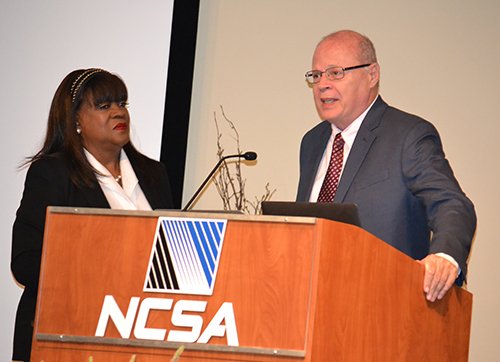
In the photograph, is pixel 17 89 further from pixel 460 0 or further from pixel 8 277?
pixel 460 0

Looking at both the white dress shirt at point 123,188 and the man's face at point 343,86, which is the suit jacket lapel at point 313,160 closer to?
the man's face at point 343,86

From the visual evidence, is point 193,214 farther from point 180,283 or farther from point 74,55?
point 74,55

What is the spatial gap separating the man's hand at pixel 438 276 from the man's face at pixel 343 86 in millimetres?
968

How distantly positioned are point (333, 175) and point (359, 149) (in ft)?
0.53

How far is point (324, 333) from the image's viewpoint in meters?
1.35

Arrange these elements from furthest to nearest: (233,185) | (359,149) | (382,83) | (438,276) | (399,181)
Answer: (233,185) → (382,83) → (359,149) → (399,181) → (438,276)

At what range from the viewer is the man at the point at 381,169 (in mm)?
1877

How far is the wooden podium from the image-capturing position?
1371mm

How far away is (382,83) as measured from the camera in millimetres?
3822

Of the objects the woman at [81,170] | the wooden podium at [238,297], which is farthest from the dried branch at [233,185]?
the wooden podium at [238,297]

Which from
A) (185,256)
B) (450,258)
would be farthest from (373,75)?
(185,256)

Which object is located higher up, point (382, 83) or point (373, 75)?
point (382, 83)

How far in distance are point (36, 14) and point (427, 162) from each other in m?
2.66

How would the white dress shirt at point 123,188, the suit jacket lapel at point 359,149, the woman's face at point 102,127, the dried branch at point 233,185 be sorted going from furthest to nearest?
1. the dried branch at point 233,185
2. the woman's face at point 102,127
3. the white dress shirt at point 123,188
4. the suit jacket lapel at point 359,149
